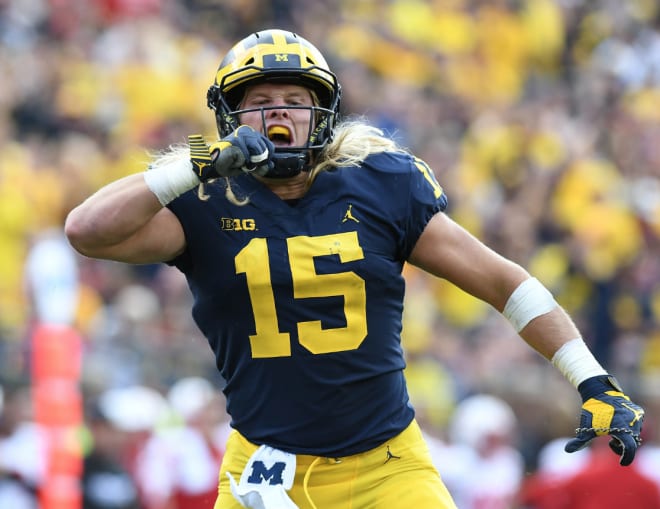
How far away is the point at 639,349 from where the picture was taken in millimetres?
9633

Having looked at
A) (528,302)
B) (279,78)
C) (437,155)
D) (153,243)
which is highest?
(437,155)

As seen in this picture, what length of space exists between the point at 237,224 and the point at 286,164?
0.76 feet

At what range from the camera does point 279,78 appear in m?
4.11

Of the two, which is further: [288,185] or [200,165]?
[288,185]

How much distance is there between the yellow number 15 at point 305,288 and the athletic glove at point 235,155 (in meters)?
0.27

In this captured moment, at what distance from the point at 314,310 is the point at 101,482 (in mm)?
3922

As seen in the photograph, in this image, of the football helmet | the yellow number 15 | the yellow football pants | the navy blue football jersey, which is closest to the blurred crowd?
the yellow football pants

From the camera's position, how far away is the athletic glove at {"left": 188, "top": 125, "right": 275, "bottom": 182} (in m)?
3.73

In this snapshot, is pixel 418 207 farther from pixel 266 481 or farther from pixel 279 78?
pixel 266 481

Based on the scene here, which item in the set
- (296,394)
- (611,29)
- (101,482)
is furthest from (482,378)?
(611,29)

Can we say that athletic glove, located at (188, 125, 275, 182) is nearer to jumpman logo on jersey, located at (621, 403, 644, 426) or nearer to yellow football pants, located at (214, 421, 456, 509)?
yellow football pants, located at (214, 421, 456, 509)

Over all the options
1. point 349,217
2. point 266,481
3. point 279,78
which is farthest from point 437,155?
point 266,481

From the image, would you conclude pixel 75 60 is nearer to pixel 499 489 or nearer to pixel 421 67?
pixel 421 67

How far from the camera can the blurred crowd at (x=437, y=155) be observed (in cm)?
826
